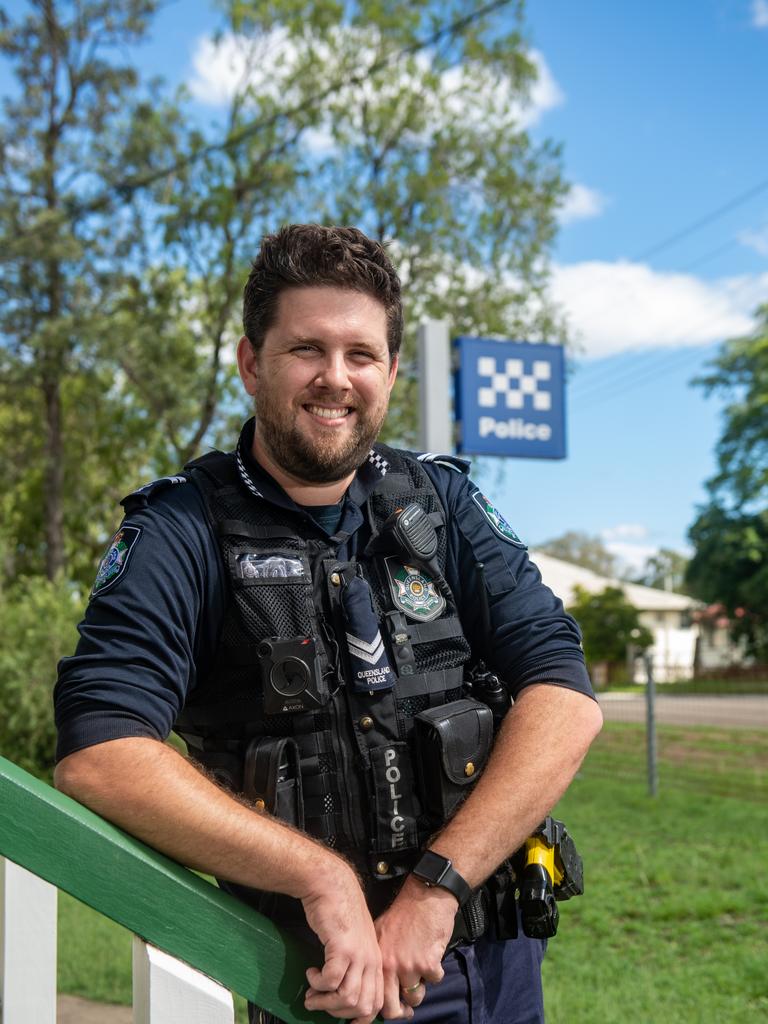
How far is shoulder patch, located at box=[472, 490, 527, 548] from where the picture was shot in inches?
84.0

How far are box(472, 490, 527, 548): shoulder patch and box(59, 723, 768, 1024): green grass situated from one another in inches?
112

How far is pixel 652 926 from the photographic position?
5.67 meters

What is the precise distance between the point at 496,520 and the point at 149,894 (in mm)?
1062

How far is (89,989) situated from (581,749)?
144 inches

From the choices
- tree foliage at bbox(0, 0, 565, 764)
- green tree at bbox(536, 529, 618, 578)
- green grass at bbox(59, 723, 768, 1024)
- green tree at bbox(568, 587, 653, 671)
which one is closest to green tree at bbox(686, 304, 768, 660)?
green tree at bbox(568, 587, 653, 671)

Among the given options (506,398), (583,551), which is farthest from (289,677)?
(583,551)

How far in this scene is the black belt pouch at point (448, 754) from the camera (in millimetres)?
1853

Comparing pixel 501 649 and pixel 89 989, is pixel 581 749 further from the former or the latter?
pixel 89 989

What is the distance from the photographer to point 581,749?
6.19 ft

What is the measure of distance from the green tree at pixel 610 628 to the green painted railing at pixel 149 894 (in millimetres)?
39376

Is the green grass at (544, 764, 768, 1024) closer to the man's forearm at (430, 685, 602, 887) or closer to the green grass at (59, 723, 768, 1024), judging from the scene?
the green grass at (59, 723, 768, 1024)

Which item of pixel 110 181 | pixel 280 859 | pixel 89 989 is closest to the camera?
pixel 280 859


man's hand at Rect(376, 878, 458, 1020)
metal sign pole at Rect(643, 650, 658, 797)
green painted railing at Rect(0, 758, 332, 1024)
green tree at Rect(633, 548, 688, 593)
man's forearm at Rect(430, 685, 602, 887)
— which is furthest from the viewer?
green tree at Rect(633, 548, 688, 593)

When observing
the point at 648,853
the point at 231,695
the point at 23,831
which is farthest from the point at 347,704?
the point at 648,853
